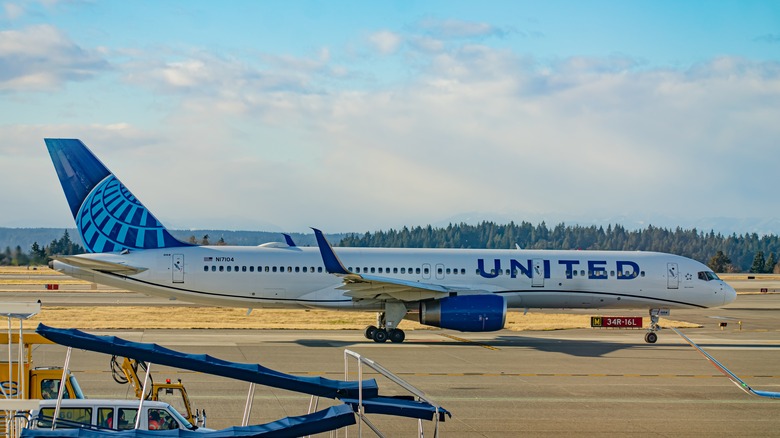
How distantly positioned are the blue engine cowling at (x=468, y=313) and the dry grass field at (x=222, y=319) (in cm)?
740

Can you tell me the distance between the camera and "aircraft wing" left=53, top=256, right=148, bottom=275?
33438mm

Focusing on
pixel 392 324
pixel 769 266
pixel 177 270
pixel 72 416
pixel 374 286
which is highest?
pixel 769 266

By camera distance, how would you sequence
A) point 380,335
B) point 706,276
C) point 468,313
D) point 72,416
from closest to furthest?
point 72,416 → point 468,313 → point 380,335 → point 706,276

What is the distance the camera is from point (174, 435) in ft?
34.5

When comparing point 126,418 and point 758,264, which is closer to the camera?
point 126,418

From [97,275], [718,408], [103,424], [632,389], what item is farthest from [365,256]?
[103,424]

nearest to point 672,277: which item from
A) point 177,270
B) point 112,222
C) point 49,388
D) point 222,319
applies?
point 177,270

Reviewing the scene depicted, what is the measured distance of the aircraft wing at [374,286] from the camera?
32.7 meters

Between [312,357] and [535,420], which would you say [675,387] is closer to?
[535,420]

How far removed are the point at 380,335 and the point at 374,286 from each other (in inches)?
78.8

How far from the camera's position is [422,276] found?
36562 mm

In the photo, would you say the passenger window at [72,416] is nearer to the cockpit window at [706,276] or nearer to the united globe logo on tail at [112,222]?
the united globe logo on tail at [112,222]

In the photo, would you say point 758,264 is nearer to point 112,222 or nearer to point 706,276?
point 706,276

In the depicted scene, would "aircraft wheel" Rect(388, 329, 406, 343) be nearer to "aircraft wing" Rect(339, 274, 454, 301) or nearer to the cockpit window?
"aircraft wing" Rect(339, 274, 454, 301)
